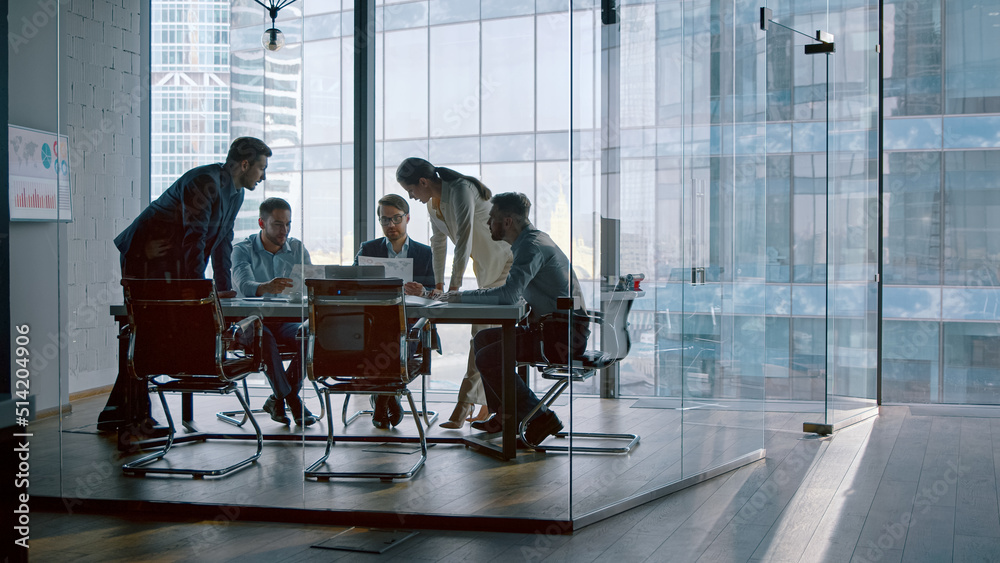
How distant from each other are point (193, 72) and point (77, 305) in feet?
3.61

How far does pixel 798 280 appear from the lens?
18.0 ft

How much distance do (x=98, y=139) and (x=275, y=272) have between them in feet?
3.04

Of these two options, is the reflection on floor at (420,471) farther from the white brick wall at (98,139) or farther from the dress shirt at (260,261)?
the dress shirt at (260,261)

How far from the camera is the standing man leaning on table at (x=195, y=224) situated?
3.48 metres

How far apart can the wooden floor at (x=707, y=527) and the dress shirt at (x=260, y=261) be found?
890 millimetres

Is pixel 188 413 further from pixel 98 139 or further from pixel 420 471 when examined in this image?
pixel 98 139

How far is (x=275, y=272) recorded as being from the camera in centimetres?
352

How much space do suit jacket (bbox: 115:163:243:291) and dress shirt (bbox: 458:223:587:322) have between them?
1087 millimetres

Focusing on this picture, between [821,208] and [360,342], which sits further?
[821,208]

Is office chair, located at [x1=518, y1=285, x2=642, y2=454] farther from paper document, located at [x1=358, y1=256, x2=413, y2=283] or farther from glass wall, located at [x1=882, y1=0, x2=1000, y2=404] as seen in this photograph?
glass wall, located at [x1=882, y1=0, x2=1000, y2=404]

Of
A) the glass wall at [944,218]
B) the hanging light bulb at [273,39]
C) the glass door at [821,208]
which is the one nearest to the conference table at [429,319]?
the hanging light bulb at [273,39]

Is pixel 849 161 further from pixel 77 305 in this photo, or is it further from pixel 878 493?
pixel 77 305

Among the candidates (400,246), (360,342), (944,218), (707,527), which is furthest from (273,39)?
(944,218)

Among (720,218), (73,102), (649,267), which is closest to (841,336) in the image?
(720,218)
